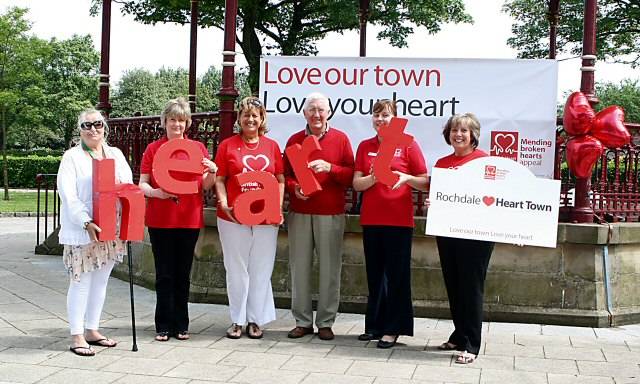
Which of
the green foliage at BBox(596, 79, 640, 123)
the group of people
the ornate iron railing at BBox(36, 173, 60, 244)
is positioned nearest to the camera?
the group of people

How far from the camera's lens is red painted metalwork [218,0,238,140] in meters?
7.28

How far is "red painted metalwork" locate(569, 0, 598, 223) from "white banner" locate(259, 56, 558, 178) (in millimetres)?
283

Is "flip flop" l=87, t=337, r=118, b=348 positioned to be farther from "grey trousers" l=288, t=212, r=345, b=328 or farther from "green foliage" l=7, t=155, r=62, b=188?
"green foliage" l=7, t=155, r=62, b=188

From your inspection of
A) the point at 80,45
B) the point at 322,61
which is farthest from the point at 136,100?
the point at 322,61

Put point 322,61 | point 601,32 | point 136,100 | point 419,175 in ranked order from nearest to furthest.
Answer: point 419,175 < point 322,61 < point 601,32 < point 136,100

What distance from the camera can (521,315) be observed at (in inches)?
270

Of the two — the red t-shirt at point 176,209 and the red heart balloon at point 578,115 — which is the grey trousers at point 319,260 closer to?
the red t-shirt at point 176,209

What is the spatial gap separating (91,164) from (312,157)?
68.3 inches

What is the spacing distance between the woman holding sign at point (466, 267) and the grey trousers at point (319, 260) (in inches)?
37.9

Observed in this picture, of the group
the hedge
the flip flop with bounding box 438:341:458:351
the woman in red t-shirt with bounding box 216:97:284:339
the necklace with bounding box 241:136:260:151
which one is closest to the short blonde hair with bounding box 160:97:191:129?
the woman in red t-shirt with bounding box 216:97:284:339

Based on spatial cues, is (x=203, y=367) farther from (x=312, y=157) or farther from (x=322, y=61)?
(x=322, y=61)

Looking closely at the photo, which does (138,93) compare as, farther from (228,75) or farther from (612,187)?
(612,187)

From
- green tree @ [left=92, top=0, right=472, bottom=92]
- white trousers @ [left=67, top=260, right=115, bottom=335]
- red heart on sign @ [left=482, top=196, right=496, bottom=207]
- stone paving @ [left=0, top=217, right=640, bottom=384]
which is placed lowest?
stone paving @ [left=0, top=217, right=640, bottom=384]

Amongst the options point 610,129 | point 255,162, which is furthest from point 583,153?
point 255,162
